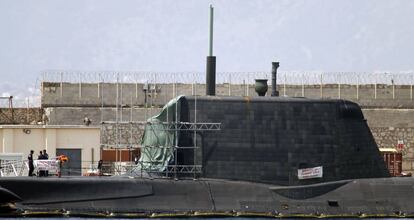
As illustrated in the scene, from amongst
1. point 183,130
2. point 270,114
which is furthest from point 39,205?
point 270,114

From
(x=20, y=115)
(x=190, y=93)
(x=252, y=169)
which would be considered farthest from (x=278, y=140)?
(x=20, y=115)

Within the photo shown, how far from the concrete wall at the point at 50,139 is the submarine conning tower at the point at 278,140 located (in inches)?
668

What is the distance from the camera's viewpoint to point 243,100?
117ft

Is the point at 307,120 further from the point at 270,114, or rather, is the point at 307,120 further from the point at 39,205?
the point at 39,205

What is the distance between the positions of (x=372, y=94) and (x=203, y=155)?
33.6 meters

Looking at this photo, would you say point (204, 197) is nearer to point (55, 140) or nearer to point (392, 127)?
point (55, 140)

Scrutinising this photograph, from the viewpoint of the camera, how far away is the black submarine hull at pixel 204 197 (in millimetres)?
34062

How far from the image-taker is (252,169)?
35562 mm

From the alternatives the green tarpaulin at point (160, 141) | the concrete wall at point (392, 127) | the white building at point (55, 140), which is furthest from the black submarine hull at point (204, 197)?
the concrete wall at point (392, 127)

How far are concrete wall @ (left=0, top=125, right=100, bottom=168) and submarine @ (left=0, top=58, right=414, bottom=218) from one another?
15678 mm

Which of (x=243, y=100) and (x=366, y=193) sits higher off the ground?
(x=243, y=100)

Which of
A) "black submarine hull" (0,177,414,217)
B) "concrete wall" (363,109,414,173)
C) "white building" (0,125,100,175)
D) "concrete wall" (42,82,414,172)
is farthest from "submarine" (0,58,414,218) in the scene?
"concrete wall" (363,109,414,173)

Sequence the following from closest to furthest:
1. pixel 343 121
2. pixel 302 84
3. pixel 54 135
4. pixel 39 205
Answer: pixel 39 205 → pixel 343 121 → pixel 54 135 → pixel 302 84

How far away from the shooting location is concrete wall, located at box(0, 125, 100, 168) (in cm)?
5153
